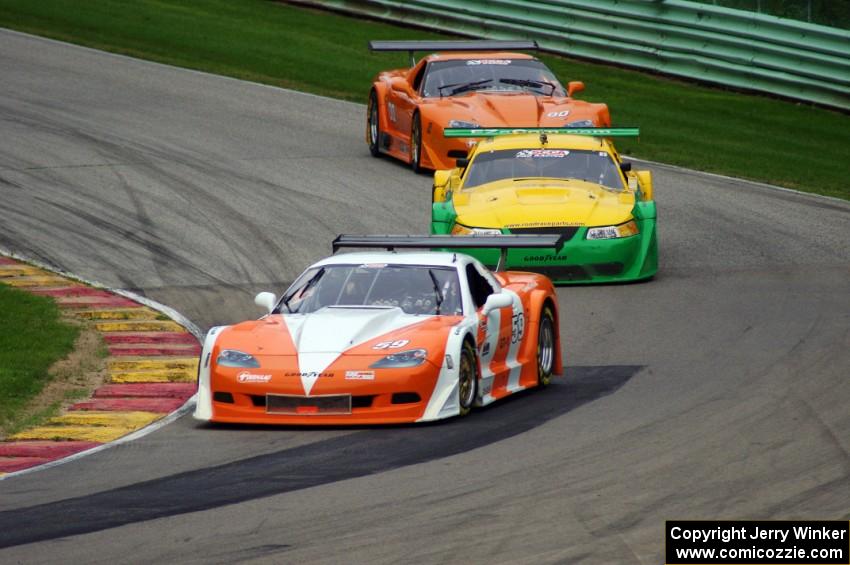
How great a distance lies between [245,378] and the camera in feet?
35.1

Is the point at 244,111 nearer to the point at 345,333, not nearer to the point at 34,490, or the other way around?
the point at 345,333

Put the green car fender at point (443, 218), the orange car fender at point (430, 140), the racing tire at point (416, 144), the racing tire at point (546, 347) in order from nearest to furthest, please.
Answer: the racing tire at point (546, 347) < the green car fender at point (443, 218) < the orange car fender at point (430, 140) < the racing tire at point (416, 144)

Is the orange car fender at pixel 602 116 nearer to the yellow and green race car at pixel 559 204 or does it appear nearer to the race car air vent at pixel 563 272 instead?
the yellow and green race car at pixel 559 204

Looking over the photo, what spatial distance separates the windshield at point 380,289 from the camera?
1166 centimetres

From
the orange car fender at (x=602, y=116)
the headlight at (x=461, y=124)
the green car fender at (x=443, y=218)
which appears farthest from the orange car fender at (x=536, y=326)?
the orange car fender at (x=602, y=116)

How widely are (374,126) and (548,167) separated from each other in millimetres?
6232

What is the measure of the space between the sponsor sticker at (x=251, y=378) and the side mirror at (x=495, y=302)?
1716 millimetres

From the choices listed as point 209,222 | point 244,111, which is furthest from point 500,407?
point 244,111

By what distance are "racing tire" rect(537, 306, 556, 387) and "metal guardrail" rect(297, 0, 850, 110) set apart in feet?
51.8

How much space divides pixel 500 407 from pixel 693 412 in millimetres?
1373

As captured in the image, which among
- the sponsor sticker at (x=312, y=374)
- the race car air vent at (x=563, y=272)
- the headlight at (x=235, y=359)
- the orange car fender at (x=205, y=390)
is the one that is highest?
the sponsor sticker at (x=312, y=374)

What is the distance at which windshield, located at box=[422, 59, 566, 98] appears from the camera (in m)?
21.9

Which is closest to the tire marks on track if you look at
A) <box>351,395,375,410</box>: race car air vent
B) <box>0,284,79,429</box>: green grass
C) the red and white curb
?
<box>351,395,375,410</box>: race car air vent

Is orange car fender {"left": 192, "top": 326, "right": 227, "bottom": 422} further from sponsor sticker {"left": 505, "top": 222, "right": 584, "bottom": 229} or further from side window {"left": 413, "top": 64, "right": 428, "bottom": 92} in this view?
side window {"left": 413, "top": 64, "right": 428, "bottom": 92}
